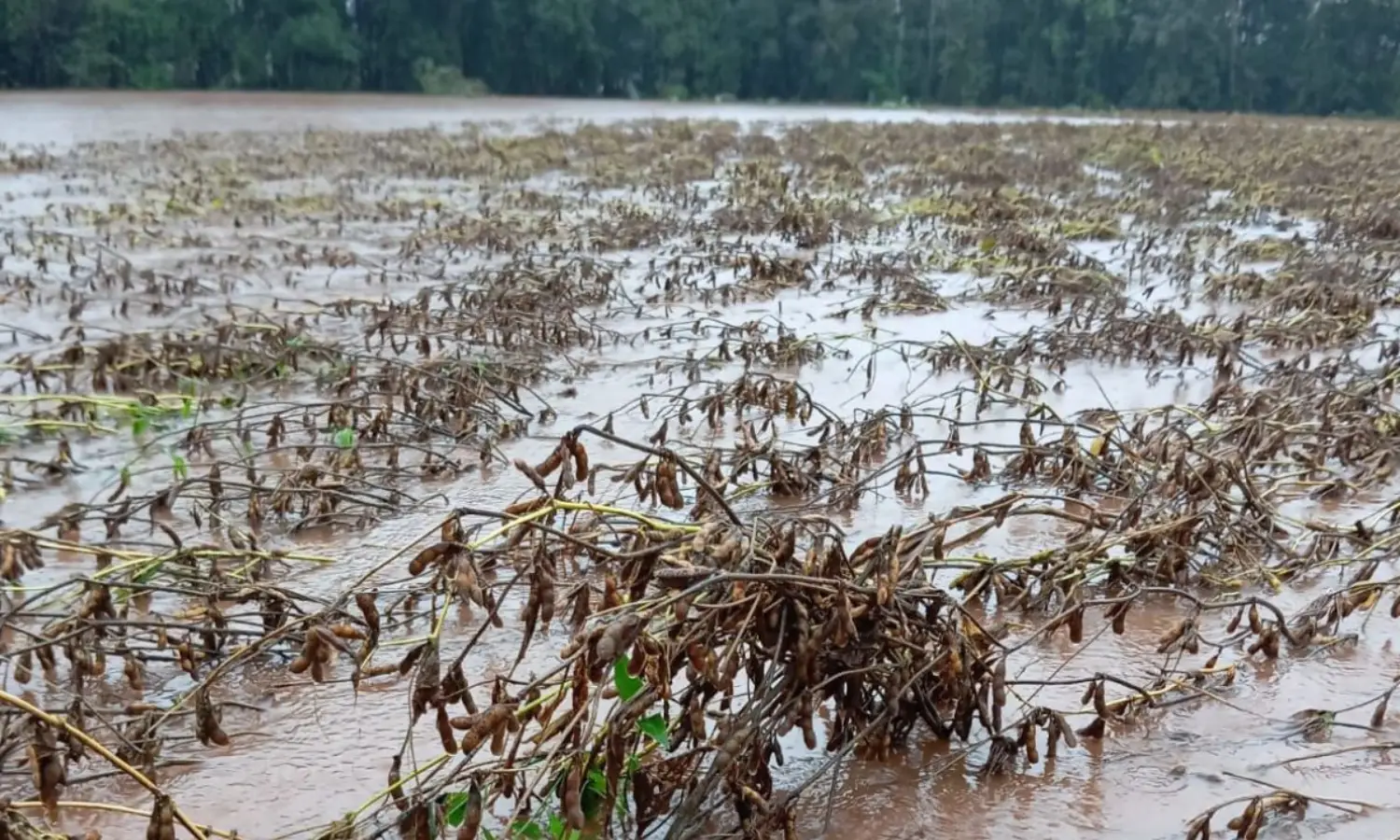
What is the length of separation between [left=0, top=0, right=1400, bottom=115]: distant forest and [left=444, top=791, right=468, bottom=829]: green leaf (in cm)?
5057

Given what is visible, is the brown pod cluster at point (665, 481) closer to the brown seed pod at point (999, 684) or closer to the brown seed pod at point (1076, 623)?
the brown seed pod at point (999, 684)

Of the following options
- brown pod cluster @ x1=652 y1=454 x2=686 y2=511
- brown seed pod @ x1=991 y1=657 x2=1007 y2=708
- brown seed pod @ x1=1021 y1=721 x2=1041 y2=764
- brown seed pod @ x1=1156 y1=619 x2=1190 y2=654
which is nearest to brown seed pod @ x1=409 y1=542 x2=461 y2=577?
brown pod cluster @ x1=652 y1=454 x2=686 y2=511

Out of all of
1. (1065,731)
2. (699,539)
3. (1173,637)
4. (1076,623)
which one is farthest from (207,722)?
(1173,637)

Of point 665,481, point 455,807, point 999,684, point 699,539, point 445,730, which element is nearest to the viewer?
point 445,730

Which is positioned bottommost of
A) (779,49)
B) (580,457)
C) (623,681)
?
(623,681)

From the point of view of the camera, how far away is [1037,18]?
189 feet

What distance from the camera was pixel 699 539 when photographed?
2.20 meters

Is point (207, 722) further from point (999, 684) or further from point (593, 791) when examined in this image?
point (999, 684)

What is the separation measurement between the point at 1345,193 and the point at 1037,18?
4808 cm

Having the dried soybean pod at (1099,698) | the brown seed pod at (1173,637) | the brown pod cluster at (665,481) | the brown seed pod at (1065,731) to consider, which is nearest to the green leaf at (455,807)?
the brown pod cluster at (665,481)

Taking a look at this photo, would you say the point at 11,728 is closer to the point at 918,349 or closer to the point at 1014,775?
the point at 1014,775

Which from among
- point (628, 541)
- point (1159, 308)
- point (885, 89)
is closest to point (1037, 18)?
point (885, 89)

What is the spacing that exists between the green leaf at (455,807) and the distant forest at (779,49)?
5057 centimetres

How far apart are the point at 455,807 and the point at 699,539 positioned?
613mm
